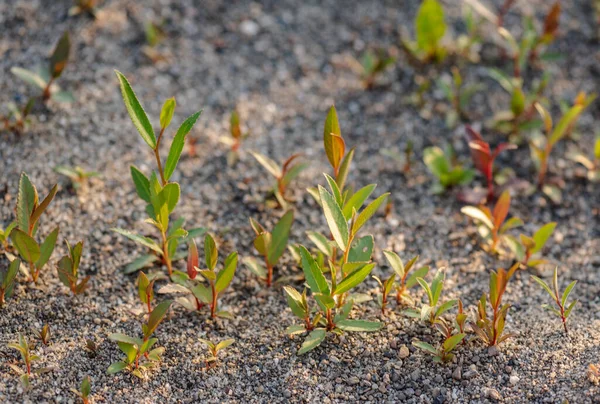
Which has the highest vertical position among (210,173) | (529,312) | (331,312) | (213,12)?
(213,12)

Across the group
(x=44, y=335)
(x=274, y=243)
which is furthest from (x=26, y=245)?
(x=274, y=243)

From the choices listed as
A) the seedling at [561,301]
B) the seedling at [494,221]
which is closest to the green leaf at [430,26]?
the seedling at [494,221]

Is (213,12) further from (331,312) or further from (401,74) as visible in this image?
(331,312)

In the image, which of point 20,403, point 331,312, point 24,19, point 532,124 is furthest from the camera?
point 24,19

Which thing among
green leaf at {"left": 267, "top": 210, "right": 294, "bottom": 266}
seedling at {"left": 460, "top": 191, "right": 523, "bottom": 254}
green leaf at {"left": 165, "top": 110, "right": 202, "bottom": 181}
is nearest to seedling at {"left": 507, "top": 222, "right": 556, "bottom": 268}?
seedling at {"left": 460, "top": 191, "right": 523, "bottom": 254}

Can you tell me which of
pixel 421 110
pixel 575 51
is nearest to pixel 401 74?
pixel 421 110

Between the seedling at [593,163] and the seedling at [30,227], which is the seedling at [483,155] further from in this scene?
the seedling at [30,227]

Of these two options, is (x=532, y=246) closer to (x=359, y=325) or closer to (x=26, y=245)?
(x=359, y=325)
